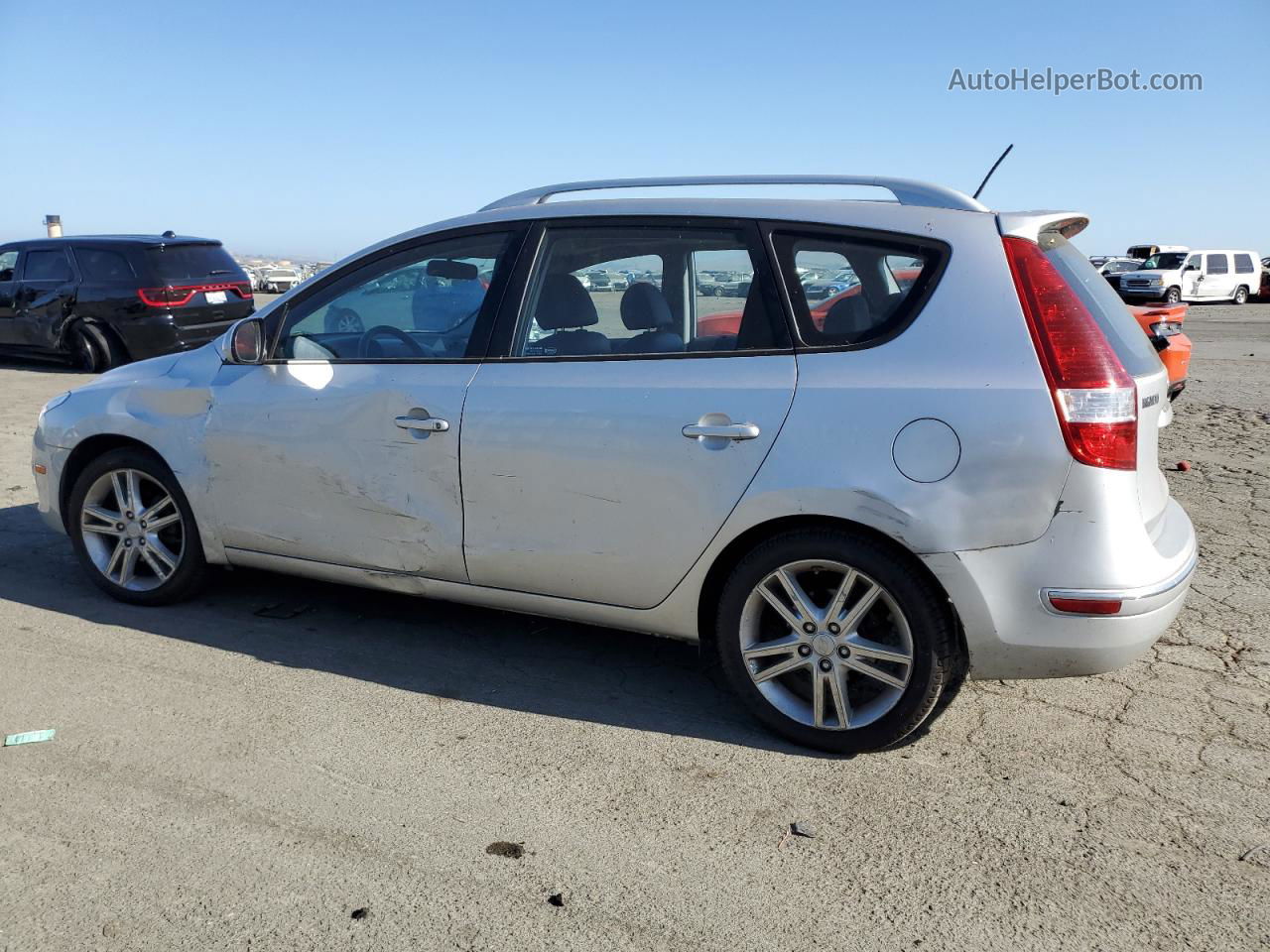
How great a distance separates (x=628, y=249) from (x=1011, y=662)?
1950mm

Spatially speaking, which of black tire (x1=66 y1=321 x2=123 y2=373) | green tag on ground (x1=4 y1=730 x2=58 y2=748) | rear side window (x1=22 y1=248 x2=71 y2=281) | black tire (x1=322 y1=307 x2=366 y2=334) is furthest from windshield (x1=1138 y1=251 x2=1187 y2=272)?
green tag on ground (x1=4 y1=730 x2=58 y2=748)

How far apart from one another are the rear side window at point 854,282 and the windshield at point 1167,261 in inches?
1369

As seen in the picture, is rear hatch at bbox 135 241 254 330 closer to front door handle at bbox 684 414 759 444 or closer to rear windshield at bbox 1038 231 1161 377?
front door handle at bbox 684 414 759 444

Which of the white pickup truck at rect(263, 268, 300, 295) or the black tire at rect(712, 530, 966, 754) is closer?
the black tire at rect(712, 530, 966, 754)

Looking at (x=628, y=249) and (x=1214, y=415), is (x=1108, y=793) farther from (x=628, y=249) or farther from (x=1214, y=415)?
(x=1214, y=415)

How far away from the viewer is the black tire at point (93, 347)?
1323cm

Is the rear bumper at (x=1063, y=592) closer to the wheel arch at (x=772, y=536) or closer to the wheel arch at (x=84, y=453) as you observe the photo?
the wheel arch at (x=772, y=536)

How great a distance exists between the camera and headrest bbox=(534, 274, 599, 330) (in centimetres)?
402

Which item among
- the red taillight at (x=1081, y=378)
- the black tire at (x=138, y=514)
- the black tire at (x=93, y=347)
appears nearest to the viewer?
the red taillight at (x=1081, y=378)

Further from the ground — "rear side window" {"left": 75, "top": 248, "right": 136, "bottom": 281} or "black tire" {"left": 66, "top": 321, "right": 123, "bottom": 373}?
"rear side window" {"left": 75, "top": 248, "right": 136, "bottom": 281}

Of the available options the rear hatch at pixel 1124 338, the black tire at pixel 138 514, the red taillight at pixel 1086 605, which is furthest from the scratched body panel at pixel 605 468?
the black tire at pixel 138 514

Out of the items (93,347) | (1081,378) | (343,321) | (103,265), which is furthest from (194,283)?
(1081,378)

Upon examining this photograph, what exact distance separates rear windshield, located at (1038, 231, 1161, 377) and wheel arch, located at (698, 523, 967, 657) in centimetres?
86

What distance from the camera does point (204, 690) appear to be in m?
4.02
